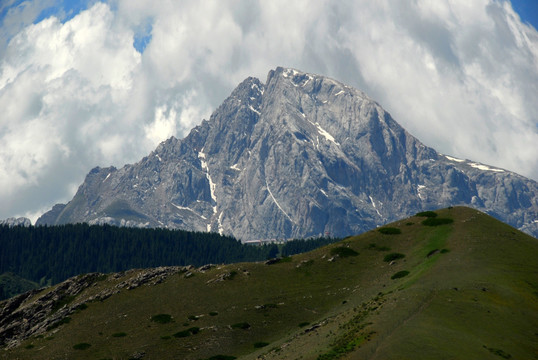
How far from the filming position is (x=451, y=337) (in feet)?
236

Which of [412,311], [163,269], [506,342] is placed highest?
[163,269]

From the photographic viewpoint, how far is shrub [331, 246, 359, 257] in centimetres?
14250

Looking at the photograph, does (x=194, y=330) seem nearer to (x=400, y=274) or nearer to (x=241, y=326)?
(x=241, y=326)

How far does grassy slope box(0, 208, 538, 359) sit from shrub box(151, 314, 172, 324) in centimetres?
117

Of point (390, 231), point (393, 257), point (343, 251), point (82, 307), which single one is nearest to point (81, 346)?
point (82, 307)

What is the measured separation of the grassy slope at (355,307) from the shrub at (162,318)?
3.84 ft

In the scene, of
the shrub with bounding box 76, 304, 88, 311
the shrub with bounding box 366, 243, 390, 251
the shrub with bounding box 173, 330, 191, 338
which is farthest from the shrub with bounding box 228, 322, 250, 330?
the shrub with bounding box 366, 243, 390, 251

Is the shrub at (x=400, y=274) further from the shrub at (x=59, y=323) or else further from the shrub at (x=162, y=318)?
the shrub at (x=59, y=323)

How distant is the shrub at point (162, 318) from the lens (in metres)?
121

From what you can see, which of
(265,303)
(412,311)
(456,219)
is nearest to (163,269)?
(265,303)

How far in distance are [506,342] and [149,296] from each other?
7942 centimetres

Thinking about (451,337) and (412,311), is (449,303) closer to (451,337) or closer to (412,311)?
(412,311)

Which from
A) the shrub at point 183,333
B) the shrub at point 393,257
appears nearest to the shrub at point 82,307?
the shrub at point 183,333

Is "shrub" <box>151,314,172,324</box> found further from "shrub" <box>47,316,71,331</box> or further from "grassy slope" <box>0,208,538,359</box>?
"shrub" <box>47,316,71,331</box>
